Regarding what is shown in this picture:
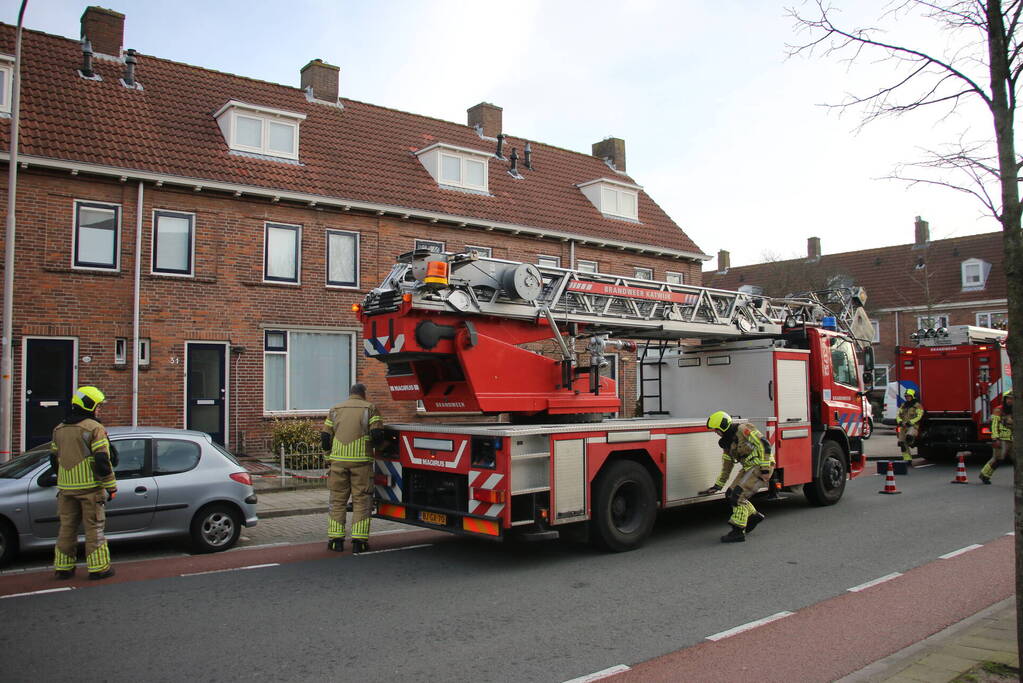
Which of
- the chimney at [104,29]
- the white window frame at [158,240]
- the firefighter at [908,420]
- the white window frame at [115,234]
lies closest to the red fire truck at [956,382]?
the firefighter at [908,420]

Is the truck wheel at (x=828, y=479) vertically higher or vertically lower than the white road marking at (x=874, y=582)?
higher

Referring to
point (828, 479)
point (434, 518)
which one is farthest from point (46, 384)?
point (828, 479)

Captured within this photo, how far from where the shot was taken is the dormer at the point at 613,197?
25.1 m

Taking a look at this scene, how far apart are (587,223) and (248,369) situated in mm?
11292

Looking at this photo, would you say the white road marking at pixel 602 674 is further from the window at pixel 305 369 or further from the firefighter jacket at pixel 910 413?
the firefighter jacket at pixel 910 413

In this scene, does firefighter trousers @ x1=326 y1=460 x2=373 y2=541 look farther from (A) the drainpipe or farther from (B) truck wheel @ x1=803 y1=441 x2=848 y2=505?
(A) the drainpipe

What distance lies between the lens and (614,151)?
95.3 feet

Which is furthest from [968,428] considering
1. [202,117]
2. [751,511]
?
[202,117]

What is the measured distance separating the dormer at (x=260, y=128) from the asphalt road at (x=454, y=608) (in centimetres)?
1202

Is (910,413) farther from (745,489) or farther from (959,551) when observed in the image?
(745,489)

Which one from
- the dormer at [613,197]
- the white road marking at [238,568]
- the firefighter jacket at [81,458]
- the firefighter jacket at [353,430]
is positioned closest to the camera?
the firefighter jacket at [81,458]

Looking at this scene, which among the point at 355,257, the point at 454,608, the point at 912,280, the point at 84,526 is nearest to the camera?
the point at 454,608

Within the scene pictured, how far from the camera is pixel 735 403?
11602mm

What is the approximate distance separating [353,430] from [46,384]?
30.5 feet
